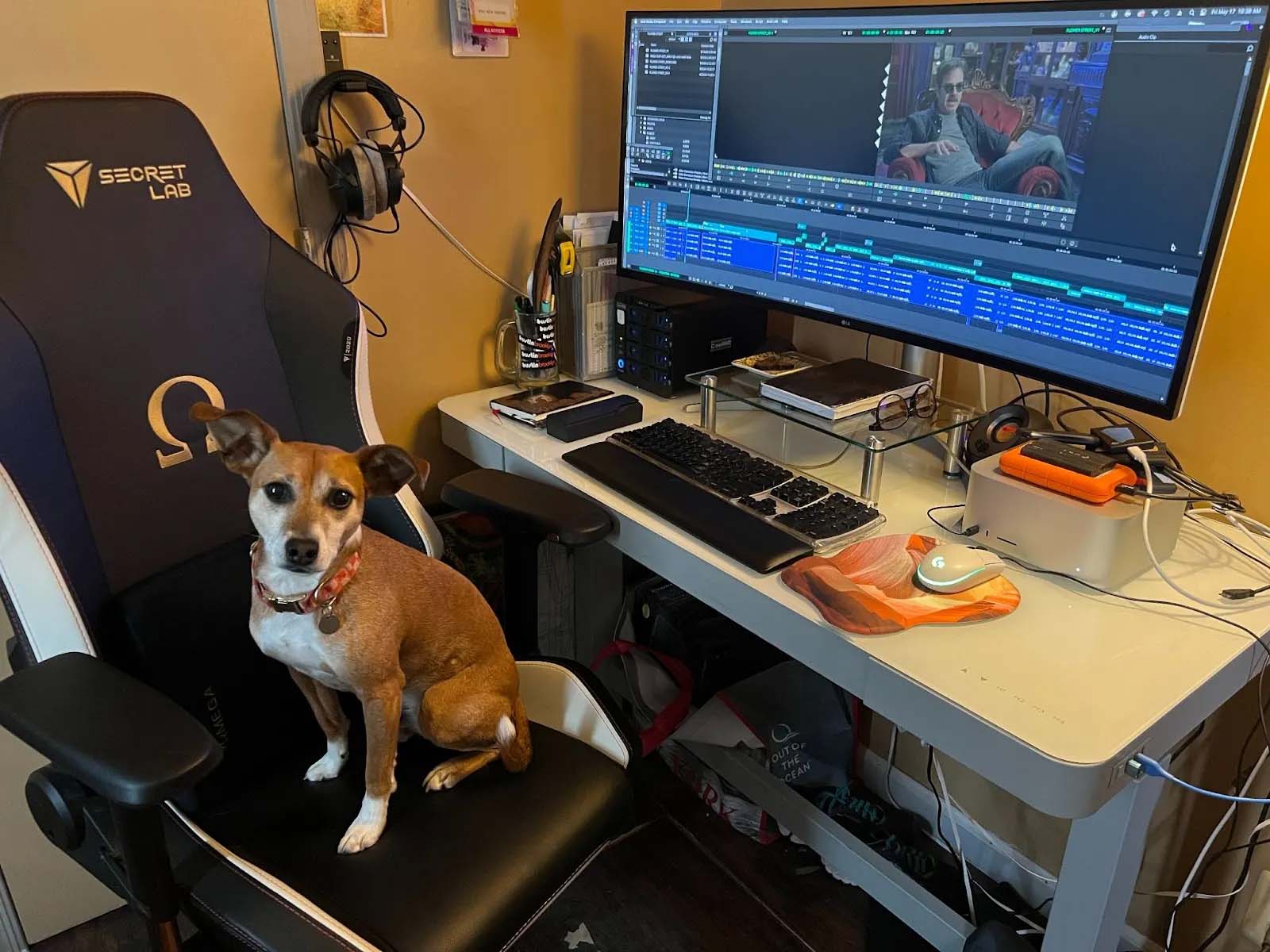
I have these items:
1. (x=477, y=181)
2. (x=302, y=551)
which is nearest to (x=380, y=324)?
(x=477, y=181)

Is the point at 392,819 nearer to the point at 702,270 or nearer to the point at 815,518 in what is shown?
the point at 815,518

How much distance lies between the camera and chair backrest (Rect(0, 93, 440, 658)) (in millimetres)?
1019

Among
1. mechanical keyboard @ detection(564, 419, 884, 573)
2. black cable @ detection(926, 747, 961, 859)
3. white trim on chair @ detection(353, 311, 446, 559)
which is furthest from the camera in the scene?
black cable @ detection(926, 747, 961, 859)

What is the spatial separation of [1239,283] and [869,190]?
51 cm

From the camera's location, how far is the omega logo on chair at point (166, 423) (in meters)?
1.15

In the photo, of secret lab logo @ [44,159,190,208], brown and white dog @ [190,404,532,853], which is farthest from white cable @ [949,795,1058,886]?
secret lab logo @ [44,159,190,208]

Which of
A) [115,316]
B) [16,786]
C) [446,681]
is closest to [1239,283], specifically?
[446,681]

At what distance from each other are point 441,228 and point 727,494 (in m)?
0.78

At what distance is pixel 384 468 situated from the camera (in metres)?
1.09

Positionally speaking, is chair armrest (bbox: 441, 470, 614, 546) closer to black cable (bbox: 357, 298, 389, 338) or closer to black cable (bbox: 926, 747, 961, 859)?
black cable (bbox: 357, 298, 389, 338)

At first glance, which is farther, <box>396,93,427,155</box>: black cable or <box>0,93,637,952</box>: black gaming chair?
<box>396,93,427,155</box>: black cable

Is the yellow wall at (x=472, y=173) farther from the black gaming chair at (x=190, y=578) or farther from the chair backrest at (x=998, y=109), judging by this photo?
the chair backrest at (x=998, y=109)

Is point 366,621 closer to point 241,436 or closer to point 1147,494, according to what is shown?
point 241,436

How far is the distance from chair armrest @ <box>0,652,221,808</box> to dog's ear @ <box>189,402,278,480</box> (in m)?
0.25
